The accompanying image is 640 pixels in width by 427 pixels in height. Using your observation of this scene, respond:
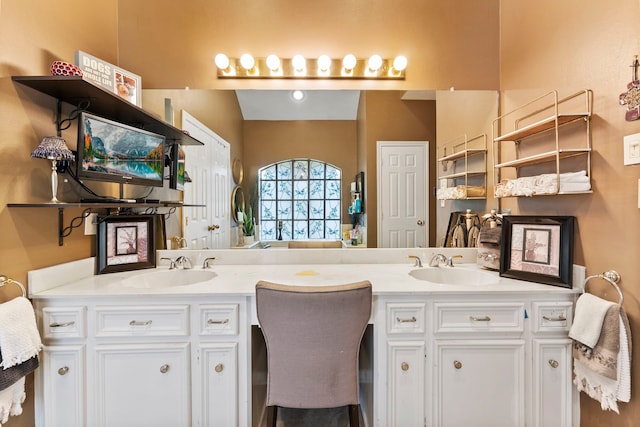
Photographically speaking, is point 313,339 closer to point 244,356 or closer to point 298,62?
point 244,356

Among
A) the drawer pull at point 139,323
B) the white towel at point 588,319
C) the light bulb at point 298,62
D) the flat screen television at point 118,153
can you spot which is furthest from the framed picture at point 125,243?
the white towel at point 588,319

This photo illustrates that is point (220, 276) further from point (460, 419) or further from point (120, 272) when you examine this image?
point (460, 419)

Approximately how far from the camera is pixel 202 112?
6.47 feet

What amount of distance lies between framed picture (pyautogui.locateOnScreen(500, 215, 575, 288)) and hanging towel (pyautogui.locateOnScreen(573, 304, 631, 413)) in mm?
258

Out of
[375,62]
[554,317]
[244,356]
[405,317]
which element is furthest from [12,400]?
[375,62]

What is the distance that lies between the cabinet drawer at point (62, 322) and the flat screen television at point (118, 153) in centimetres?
63

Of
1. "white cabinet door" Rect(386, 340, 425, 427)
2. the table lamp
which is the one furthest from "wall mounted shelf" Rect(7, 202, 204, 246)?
"white cabinet door" Rect(386, 340, 425, 427)

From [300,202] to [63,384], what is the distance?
1.56 metres

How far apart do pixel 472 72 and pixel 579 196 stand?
3.58 ft

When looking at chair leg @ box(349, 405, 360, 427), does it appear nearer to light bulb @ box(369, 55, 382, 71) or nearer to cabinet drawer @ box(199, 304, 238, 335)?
cabinet drawer @ box(199, 304, 238, 335)

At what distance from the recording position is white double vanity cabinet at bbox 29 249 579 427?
1.32m

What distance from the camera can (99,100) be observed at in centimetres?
146

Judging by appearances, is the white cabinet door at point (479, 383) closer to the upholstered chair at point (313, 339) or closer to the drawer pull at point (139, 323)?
the upholstered chair at point (313, 339)

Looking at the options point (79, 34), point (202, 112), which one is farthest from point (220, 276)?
point (79, 34)
